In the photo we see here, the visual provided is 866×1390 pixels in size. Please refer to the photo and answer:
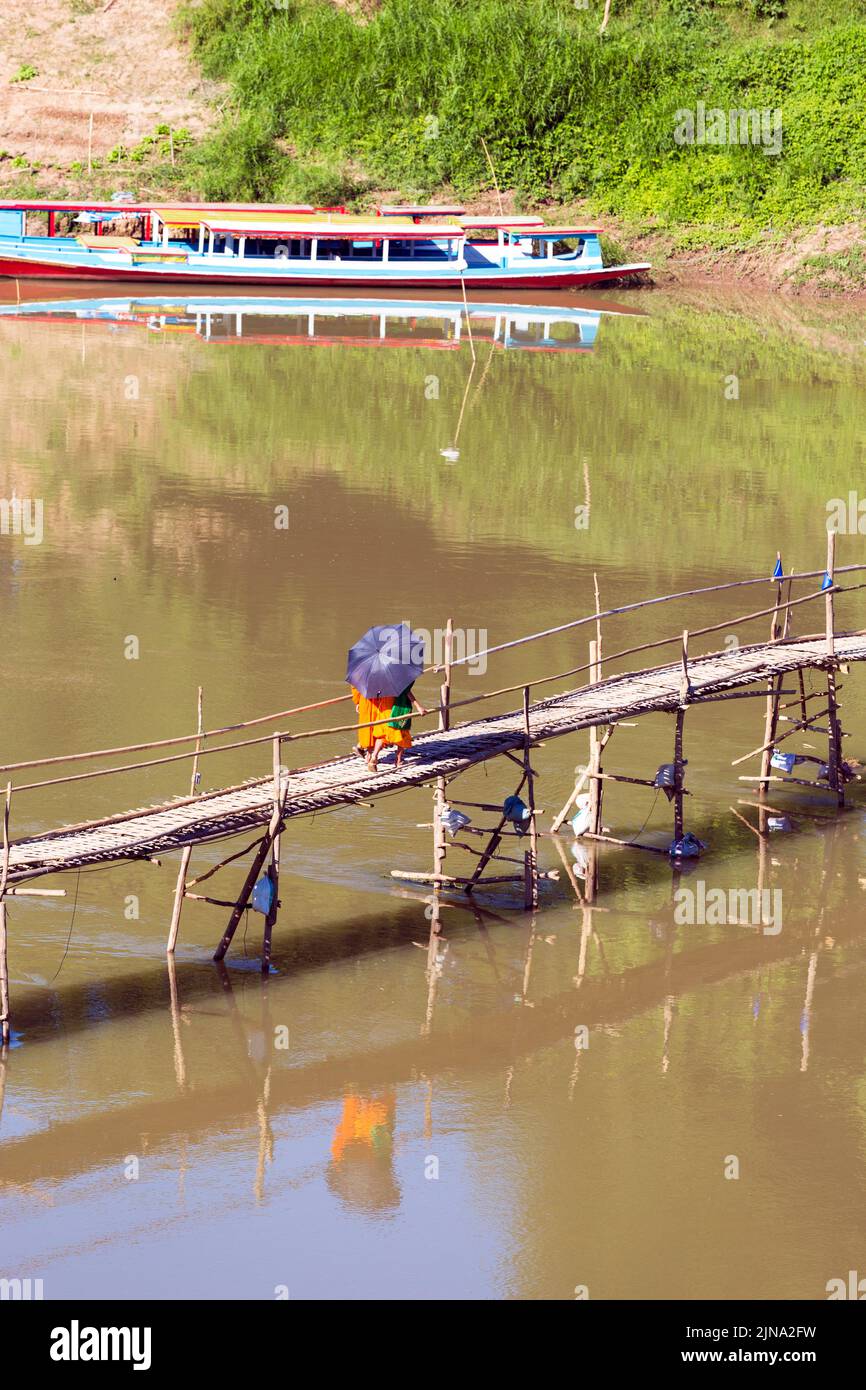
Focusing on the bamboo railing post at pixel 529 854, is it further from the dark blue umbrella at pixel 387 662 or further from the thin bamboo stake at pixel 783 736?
the thin bamboo stake at pixel 783 736

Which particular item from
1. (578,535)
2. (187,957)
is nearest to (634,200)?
(578,535)

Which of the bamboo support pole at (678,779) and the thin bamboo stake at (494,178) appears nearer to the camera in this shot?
the bamboo support pole at (678,779)

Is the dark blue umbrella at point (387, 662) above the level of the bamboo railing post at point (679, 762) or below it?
above

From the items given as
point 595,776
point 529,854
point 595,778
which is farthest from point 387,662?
point 595,778

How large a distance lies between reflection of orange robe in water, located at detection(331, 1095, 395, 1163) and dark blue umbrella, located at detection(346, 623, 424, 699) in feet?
11.1

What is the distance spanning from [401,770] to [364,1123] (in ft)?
11.1

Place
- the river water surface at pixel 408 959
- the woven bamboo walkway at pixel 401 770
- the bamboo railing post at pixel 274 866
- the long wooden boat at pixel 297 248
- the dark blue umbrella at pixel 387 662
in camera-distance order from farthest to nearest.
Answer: the long wooden boat at pixel 297 248, the dark blue umbrella at pixel 387 662, the bamboo railing post at pixel 274 866, the woven bamboo walkway at pixel 401 770, the river water surface at pixel 408 959

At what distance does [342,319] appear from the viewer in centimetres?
4703

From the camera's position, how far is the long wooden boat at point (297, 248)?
49.5 metres

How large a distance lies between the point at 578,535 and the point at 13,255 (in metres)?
26.1

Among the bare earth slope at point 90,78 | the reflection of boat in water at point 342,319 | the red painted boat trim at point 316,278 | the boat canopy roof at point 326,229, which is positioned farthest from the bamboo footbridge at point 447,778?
the bare earth slope at point 90,78

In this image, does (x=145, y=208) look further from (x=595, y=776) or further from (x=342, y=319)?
(x=595, y=776)

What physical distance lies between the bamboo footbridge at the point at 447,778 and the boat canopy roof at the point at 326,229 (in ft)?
102

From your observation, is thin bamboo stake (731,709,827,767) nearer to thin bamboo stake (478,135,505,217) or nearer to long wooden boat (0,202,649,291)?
long wooden boat (0,202,649,291)
